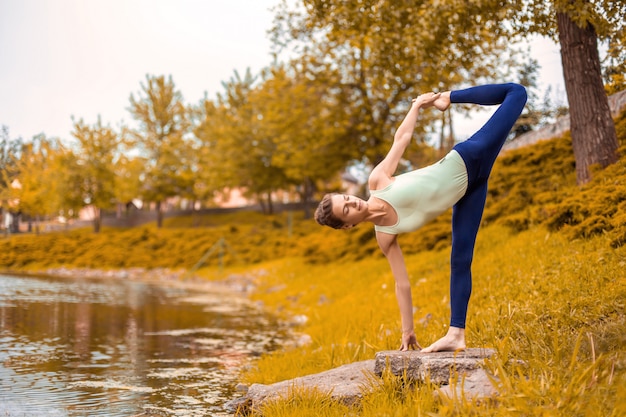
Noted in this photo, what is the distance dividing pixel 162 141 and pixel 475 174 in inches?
1817

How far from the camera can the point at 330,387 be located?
15.6ft

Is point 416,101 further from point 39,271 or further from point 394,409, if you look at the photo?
point 39,271

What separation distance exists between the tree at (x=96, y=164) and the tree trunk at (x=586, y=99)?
138 ft

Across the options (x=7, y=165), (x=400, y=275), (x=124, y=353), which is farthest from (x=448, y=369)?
(x=7, y=165)

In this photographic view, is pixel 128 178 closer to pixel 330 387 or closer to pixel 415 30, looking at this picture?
pixel 415 30

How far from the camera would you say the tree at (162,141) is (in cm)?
4481

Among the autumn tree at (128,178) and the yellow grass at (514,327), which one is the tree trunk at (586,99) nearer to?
the yellow grass at (514,327)

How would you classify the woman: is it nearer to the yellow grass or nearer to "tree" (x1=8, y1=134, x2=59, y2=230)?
the yellow grass

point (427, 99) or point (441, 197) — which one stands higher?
point (427, 99)

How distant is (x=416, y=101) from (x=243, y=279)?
60.2 ft

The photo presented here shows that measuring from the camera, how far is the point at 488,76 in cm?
2209

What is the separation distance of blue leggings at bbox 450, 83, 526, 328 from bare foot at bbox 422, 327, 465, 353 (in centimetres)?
6

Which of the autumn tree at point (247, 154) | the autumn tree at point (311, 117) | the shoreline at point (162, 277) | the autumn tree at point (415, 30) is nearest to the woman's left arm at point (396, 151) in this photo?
the autumn tree at point (415, 30)

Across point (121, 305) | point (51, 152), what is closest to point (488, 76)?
point (121, 305)
